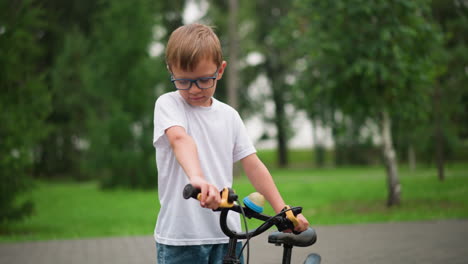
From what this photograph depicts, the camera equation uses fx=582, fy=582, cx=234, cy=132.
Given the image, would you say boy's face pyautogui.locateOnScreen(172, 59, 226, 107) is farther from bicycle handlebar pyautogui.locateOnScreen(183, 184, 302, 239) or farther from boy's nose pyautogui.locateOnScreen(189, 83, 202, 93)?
bicycle handlebar pyautogui.locateOnScreen(183, 184, 302, 239)

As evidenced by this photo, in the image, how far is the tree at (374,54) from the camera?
10945mm

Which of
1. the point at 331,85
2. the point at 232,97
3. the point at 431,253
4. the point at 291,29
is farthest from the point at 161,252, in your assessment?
the point at 232,97

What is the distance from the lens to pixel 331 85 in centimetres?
1142

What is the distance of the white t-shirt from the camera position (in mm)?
2230

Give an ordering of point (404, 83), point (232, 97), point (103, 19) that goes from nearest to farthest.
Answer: point (404, 83) < point (103, 19) < point (232, 97)

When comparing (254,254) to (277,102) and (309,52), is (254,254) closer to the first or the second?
(309,52)

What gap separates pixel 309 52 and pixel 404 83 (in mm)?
1921

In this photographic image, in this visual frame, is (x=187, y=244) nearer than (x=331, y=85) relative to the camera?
Yes

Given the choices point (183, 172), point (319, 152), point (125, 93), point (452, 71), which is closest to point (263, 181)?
point (183, 172)

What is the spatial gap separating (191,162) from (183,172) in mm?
293

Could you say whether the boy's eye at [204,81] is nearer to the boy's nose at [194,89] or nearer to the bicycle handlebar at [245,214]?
the boy's nose at [194,89]

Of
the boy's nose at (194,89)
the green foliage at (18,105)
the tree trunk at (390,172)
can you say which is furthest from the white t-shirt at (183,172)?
the tree trunk at (390,172)

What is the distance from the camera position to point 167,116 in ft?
7.22

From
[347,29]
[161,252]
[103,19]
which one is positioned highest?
[103,19]
